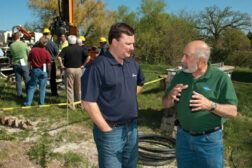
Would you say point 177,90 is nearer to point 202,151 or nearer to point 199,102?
point 199,102

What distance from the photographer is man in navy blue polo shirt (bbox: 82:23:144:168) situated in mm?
2152

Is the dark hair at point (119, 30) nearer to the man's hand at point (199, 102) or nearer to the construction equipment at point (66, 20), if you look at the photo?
the man's hand at point (199, 102)

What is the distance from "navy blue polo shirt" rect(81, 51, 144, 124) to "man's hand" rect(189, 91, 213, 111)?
660 mm

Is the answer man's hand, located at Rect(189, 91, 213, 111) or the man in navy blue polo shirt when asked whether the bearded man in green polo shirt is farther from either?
the man in navy blue polo shirt

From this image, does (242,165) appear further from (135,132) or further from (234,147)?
(135,132)

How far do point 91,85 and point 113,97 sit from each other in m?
0.26

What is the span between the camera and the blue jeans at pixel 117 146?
2243mm

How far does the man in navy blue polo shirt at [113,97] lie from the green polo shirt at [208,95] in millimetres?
550

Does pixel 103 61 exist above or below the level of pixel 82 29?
below

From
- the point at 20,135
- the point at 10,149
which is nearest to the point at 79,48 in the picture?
the point at 20,135

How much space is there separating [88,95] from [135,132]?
2.36ft

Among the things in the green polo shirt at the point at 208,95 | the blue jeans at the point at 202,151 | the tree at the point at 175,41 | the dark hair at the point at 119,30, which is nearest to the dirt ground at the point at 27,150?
the blue jeans at the point at 202,151

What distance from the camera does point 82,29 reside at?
38125 millimetres

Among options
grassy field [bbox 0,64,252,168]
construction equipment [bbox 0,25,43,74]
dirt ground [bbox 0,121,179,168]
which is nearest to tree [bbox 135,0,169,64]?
construction equipment [bbox 0,25,43,74]
